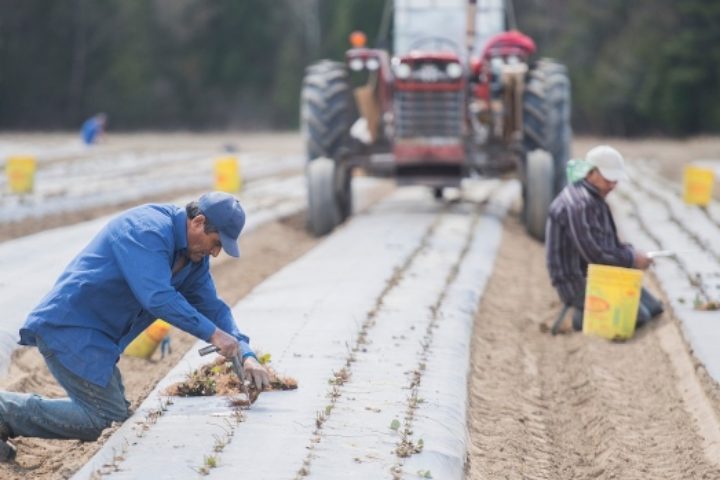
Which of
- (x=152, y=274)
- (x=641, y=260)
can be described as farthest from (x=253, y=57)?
(x=152, y=274)

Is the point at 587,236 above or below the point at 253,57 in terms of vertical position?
above

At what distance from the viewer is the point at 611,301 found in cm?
881

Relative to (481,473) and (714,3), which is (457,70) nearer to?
(481,473)

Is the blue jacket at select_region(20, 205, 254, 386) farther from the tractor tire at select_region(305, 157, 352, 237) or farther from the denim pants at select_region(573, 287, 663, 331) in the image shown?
the tractor tire at select_region(305, 157, 352, 237)

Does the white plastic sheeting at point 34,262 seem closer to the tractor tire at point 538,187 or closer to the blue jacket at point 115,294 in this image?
the blue jacket at point 115,294

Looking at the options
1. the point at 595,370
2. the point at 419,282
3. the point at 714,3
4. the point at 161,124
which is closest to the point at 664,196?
the point at 419,282

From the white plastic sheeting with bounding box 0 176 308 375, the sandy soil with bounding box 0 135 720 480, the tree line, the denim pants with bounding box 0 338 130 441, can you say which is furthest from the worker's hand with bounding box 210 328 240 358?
the tree line

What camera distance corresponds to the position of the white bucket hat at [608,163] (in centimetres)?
877

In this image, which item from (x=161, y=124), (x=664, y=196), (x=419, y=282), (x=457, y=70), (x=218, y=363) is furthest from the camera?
(x=161, y=124)

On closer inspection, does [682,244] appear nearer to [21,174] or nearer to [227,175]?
[227,175]

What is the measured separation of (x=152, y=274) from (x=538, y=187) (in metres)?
8.47

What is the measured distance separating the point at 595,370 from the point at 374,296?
177 cm

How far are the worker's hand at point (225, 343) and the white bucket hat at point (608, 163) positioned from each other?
3.75 metres

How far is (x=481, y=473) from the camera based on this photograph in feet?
19.9
